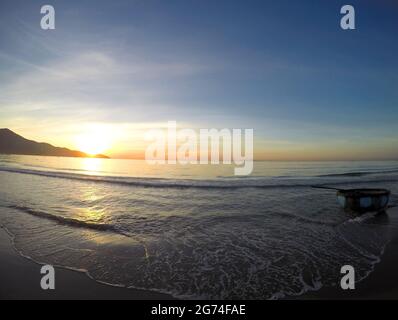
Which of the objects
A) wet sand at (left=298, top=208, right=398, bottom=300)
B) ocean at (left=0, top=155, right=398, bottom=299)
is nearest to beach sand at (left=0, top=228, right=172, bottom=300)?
ocean at (left=0, top=155, right=398, bottom=299)

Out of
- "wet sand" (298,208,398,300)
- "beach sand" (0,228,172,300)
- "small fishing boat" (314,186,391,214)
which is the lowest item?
"wet sand" (298,208,398,300)

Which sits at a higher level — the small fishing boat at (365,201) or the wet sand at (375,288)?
the small fishing boat at (365,201)

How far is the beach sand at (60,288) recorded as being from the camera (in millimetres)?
6301

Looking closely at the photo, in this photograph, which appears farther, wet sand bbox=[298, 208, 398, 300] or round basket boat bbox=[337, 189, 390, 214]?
round basket boat bbox=[337, 189, 390, 214]

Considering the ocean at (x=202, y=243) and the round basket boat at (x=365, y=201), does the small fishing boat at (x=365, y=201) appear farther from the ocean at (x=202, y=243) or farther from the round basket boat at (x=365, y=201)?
the ocean at (x=202, y=243)

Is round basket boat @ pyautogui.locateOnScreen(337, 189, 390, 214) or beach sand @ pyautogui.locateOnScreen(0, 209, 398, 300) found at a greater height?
round basket boat @ pyautogui.locateOnScreen(337, 189, 390, 214)

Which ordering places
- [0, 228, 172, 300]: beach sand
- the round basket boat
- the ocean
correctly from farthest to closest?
1. the round basket boat
2. the ocean
3. [0, 228, 172, 300]: beach sand

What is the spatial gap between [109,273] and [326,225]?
35.6 feet

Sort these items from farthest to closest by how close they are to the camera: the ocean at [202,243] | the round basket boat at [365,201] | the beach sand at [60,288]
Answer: the round basket boat at [365,201]
the ocean at [202,243]
the beach sand at [60,288]

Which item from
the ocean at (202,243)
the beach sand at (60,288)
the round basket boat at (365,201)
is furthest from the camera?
the round basket boat at (365,201)

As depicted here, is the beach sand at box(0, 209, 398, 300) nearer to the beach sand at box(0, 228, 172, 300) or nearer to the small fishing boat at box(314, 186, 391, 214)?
the beach sand at box(0, 228, 172, 300)

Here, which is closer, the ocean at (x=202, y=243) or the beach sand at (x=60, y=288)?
the beach sand at (x=60, y=288)

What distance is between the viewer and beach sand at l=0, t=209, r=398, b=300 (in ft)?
20.8

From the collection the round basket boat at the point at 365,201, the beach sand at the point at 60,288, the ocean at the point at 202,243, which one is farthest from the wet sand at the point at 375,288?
the round basket boat at the point at 365,201
